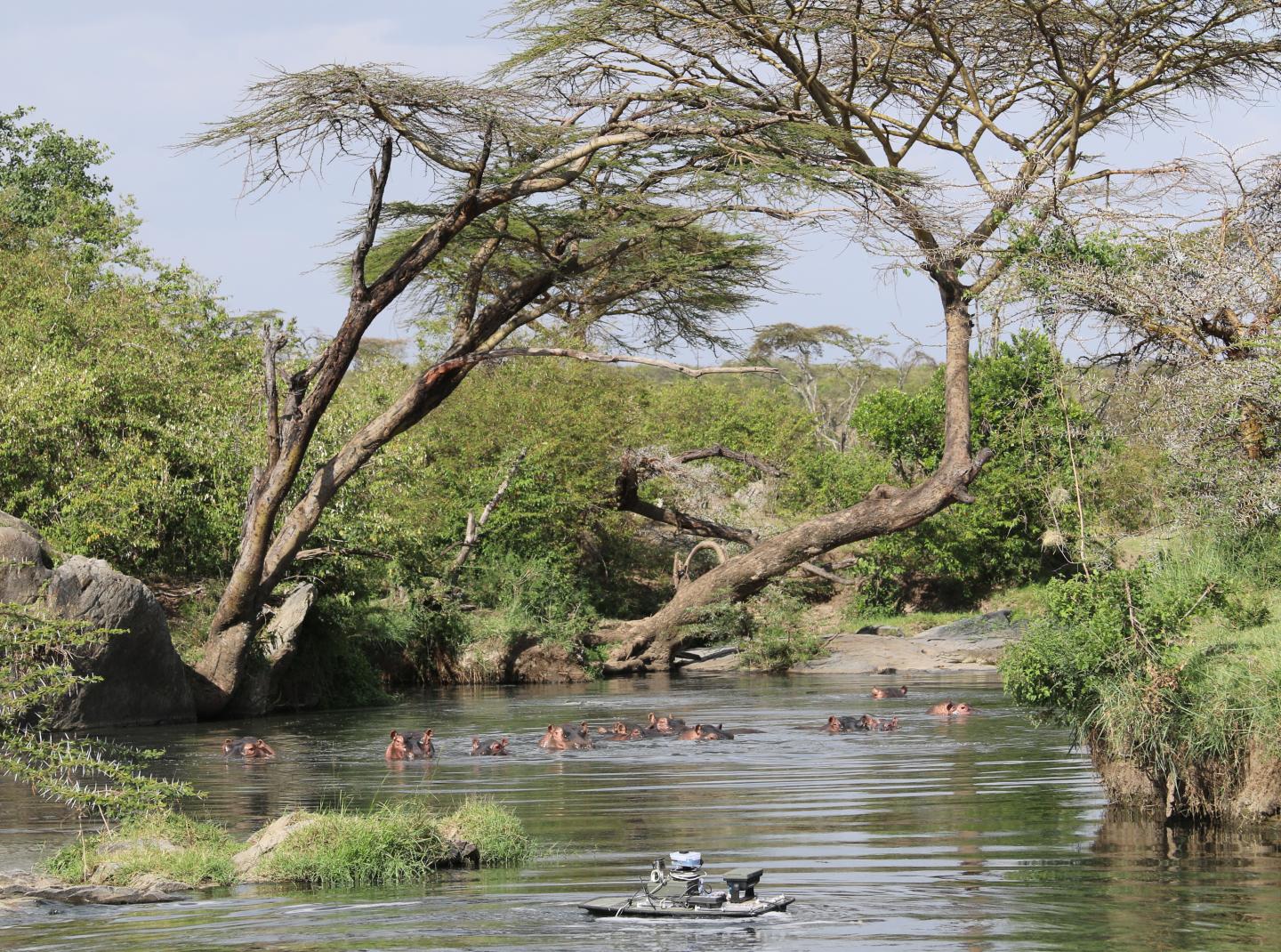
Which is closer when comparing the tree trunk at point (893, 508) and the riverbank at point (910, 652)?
the tree trunk at point (893, 508)

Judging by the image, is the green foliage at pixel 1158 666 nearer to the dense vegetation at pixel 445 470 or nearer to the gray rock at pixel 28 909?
the dense vegetation at pixel 445 470

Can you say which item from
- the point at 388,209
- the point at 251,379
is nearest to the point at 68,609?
the point at 388,209

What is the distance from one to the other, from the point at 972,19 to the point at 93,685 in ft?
46.7

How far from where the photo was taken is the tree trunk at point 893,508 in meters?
19.8

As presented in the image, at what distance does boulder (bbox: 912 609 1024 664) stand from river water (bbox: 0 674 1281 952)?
12163 millimetres

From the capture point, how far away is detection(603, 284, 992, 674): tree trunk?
65.1 ft

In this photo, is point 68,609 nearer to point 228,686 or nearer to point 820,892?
point 228,686

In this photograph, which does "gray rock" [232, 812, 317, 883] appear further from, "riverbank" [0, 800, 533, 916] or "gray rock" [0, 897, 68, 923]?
"gray rock" [0, 897, 68, 923]

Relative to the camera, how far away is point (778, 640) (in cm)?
3131

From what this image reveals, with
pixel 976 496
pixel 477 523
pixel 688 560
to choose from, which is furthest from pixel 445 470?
pixel 976 496

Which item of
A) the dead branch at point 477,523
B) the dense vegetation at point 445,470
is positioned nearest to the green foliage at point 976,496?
the dense vegetation at point 445,470

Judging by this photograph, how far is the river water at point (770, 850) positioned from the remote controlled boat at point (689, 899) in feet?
0.25

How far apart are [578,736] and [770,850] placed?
817cm

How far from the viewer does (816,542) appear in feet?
74.6
